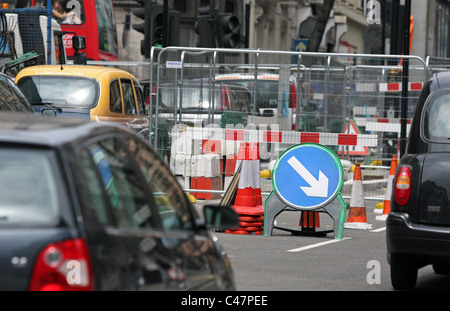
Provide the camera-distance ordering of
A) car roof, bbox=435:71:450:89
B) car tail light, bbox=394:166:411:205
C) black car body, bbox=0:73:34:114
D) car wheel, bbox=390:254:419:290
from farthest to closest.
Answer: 1. black car body, bbox=0:73:34:114
2. car roof, bbox=435:71:450:89
3. car wheel, bbox=390:254:419:290
4. car tail light, bbox=394:166:411:205

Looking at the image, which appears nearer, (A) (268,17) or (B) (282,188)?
(B) (282,188)

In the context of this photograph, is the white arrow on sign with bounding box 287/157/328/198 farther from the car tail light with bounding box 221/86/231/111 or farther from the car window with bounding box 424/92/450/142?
the car tail light with bounding box 221/86/231/111

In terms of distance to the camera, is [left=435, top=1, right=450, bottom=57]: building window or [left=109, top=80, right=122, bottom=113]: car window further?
[left=435, top=1, right=450, bottom=57]: building window

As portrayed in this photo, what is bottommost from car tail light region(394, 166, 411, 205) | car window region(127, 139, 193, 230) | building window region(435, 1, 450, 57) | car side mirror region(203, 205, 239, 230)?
car tail light region(394, 166, 411, 205)

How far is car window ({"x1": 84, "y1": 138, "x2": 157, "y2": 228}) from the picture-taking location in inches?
170

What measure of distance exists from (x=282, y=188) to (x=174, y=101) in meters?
4.94

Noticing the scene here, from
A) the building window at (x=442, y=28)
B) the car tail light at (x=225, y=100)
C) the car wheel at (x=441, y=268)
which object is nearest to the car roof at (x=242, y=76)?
the car tail light at (x=225, y=100)

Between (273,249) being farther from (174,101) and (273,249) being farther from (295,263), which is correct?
(174,101)

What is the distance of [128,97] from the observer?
18.2 metres

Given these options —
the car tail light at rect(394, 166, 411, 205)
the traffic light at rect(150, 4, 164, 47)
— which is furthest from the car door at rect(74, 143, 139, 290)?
the traffic light at rect(150, 4, 164, 47)

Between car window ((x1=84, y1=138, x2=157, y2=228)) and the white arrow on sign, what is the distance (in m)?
7.37

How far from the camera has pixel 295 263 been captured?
1005 cm

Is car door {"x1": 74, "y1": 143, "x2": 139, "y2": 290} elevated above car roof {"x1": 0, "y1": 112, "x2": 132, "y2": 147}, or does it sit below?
below

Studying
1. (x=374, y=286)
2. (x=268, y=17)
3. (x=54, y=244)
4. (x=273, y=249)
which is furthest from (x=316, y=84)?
(x=268, y=17)
